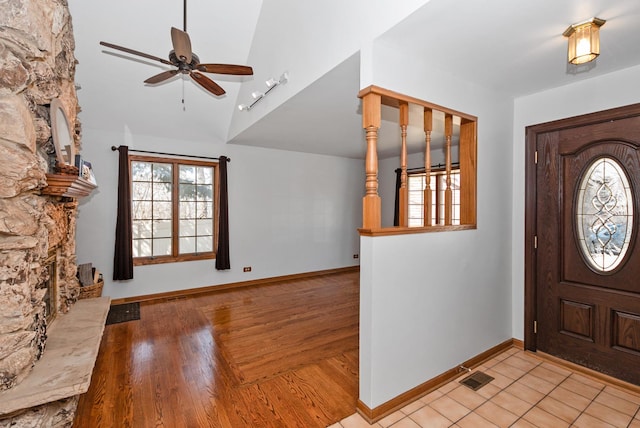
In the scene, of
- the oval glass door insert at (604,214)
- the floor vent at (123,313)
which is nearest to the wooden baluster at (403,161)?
the oval glass door insert at (604,214)

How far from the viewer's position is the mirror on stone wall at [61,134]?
2006mm

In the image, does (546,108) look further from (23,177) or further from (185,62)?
(23,177)

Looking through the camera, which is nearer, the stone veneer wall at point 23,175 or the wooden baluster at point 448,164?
the stone veneer wall at point 23,175

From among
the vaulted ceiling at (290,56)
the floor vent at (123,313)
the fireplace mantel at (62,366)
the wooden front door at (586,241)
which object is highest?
the vaulted ceiling at (290,56)

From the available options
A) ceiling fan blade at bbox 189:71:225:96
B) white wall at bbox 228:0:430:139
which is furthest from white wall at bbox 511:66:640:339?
ceiling fan blade at bbox 189:71:225:96

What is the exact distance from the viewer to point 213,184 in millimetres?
5035

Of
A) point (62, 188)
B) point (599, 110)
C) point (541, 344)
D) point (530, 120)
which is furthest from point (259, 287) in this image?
point (599, 110)

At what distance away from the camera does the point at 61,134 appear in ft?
7.23

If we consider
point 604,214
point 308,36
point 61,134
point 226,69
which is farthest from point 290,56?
point 604,214

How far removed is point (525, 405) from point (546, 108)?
2.48 metres

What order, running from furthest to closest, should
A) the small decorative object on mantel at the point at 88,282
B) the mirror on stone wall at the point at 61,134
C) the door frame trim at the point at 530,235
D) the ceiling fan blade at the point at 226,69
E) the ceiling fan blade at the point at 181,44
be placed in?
the small decorative object on mantel at the point at 88,282, the door frame trim at the point at 530,235, the ceiling fan blade at the point at 226,69, the ceiling fan blade at the point at 181,44, the mirror on stone wall at the point at 61,134

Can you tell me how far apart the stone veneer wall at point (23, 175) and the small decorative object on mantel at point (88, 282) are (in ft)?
6.63

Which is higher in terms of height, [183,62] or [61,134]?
[183,62]

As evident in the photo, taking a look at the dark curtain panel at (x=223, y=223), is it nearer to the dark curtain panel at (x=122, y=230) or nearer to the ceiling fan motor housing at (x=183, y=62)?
the dark curtain panel at (x=122, y=230)
